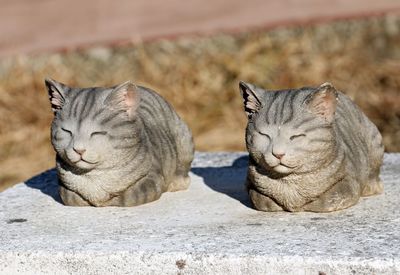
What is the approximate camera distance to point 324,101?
192 inches

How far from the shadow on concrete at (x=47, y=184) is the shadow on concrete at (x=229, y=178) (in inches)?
31.7

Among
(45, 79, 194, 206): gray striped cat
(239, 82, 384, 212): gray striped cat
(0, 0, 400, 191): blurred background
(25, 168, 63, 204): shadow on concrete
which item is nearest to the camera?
(239, 82, 384, 212): gray striped cat

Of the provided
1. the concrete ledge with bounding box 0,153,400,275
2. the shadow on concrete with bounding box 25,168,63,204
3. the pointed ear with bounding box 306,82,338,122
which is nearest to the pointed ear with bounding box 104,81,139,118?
the concrete ledge with bounding box 0,153,400,275

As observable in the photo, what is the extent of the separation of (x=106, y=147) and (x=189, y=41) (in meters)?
4.97

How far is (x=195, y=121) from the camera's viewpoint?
29.7 feet

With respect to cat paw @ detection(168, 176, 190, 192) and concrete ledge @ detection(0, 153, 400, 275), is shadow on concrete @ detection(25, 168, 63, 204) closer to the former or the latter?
concrete ledge @ detection(0, 153, 400, 275)

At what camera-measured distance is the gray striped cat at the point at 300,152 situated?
15.8 ft

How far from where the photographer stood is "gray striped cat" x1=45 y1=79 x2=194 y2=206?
5.08m

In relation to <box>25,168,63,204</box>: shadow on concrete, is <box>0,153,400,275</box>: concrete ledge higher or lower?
lower

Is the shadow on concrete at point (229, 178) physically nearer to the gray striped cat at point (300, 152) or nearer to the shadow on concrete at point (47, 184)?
the gray striped cat at point (300, 152)

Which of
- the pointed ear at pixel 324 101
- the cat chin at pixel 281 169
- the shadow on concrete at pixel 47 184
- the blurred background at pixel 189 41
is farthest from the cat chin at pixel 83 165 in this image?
the blurred background at pixel 189 41

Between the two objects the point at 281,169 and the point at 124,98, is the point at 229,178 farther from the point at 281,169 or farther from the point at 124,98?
the point at 281,169

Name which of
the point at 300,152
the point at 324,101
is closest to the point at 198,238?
the point at 300,152

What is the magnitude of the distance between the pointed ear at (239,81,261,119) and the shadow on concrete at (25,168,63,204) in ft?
3.99
